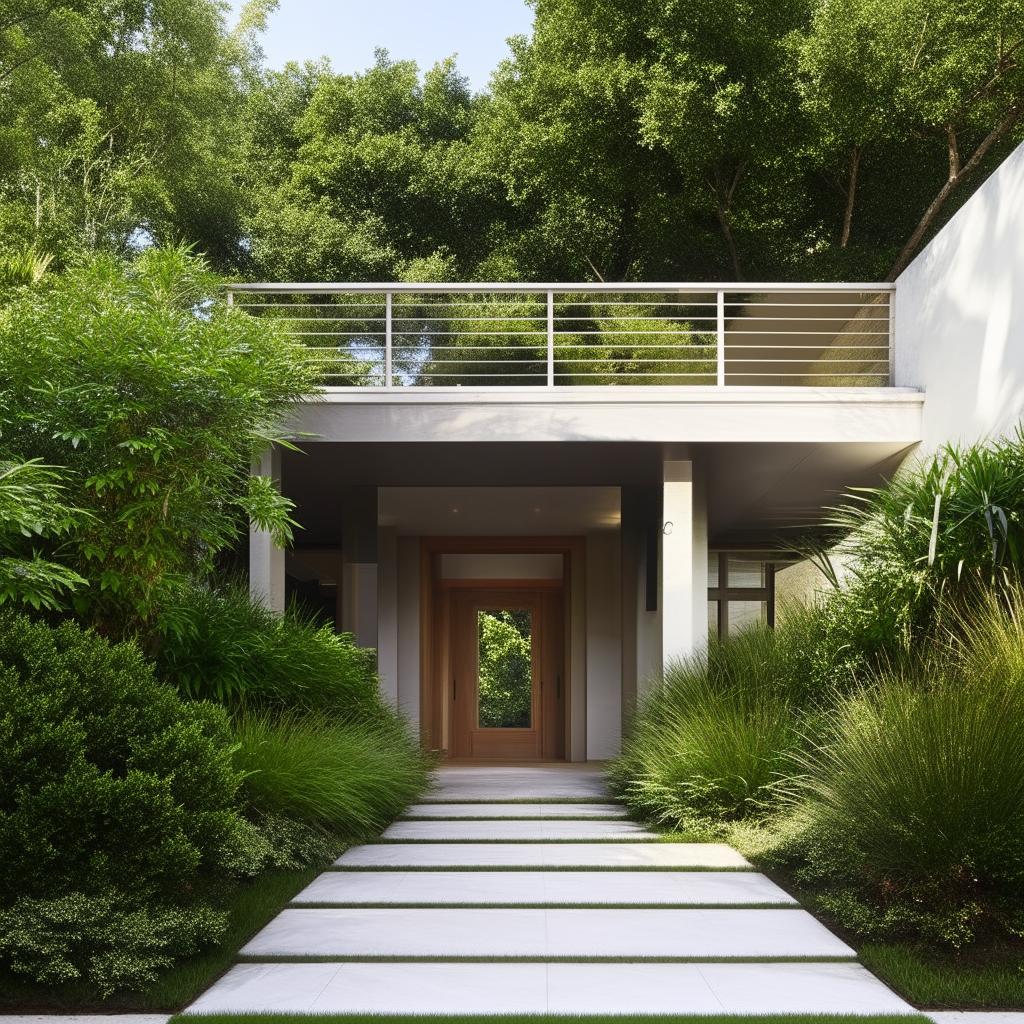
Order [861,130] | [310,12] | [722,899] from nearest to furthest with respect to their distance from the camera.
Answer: [722,899]
[861,130]
[310,12]

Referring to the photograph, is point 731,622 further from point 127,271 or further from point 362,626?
point 127,271

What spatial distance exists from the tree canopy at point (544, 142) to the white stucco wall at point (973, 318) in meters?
5.86

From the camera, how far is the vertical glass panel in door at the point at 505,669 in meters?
18.7

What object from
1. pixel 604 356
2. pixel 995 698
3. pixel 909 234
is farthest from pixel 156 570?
pixel 909 234

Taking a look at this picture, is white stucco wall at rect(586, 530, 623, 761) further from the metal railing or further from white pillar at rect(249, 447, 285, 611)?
white pillar at rect(249, 447, 285, 611)

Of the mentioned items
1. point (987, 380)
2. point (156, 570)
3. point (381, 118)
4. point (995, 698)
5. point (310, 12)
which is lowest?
point (995, 698)

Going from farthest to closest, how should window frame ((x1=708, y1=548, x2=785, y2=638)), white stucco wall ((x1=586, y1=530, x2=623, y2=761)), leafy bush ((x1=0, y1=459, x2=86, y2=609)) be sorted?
window frame ((x1=708, y1=548, x2=785, y2=638))
white stucco wall ((x1=586, y1=530, x2=623, y2=761))
leafy bush ((x1=0, y1=459, x2=86, y2=609))

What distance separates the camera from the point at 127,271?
27.4 feet

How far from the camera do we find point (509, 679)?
62.2 ft

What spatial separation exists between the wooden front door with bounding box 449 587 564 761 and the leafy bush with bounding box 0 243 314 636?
11.4 meters

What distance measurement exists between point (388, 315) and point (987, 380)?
451cm

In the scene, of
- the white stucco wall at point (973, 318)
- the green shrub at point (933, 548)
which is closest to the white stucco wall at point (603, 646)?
the white stucco wall at point (973, 318)

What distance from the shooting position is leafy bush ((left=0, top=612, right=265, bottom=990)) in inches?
172

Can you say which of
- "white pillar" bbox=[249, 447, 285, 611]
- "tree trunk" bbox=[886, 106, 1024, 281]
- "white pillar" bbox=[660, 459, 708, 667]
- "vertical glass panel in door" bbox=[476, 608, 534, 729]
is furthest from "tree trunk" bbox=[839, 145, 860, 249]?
"white pillar" bbox=[249, 447, 285, 611]
